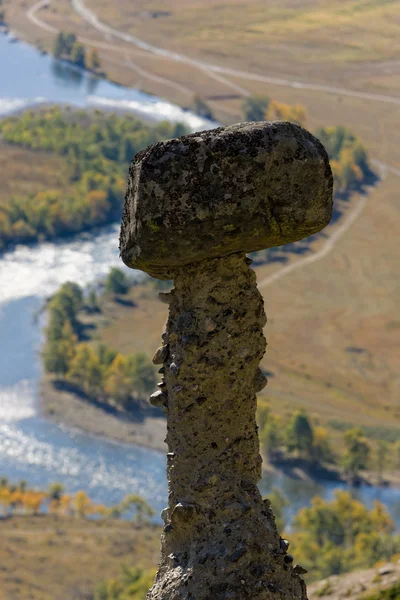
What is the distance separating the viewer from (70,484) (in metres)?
77.2

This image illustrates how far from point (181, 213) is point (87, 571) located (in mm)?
61252

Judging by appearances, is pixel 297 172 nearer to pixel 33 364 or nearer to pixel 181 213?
pixel 181 213

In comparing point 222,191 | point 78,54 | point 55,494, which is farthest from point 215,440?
point 78,54

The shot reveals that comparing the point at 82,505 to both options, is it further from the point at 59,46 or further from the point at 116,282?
the point at 59,46

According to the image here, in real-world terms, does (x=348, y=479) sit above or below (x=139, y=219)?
below

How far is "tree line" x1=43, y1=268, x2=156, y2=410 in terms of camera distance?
94.8 meters

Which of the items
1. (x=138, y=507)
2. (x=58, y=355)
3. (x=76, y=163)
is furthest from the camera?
(x=76, y=163)

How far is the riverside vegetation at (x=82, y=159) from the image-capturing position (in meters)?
127

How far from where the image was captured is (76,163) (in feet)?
470

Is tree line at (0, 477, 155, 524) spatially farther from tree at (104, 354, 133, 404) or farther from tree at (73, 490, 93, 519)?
tree at (104, 354, 133, 404)

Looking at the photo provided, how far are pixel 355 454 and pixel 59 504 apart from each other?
18563mm

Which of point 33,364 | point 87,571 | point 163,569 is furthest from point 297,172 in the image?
point 33,364

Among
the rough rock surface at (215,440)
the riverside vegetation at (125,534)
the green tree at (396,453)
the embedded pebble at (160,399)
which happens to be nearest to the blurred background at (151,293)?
the riverside vegetation at (125,534)

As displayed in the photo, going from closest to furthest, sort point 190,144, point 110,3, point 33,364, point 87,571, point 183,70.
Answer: point 190,144, point 87,571, point 33,364, point 183,70, point 110,3
